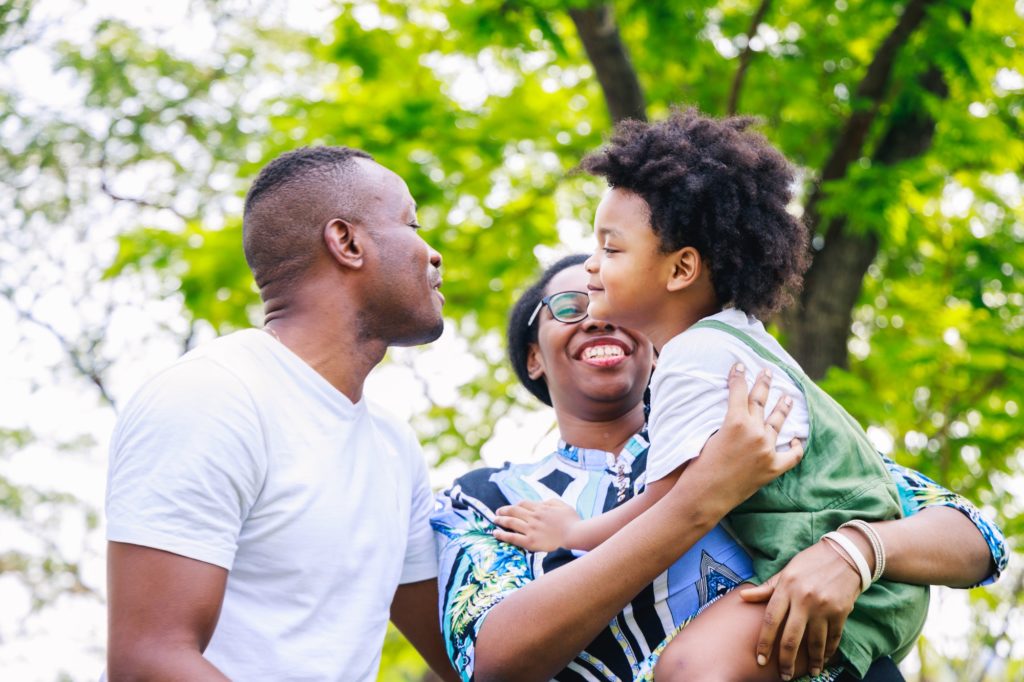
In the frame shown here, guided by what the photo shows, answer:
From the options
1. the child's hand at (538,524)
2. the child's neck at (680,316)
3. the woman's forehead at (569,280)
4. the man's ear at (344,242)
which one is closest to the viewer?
the child's hand at (538,524)

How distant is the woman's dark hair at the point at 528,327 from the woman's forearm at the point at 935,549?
1425 mm

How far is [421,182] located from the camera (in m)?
7.21

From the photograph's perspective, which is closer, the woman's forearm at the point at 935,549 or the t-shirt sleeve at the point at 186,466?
the t-shirt sleeve at the point at 186,466

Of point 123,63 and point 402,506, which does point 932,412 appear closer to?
point 402,506

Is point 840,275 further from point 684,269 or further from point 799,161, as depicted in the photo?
point 684,269

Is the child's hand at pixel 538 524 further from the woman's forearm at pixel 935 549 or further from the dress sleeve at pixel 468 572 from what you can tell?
the woman's forearm at pixel 935 549

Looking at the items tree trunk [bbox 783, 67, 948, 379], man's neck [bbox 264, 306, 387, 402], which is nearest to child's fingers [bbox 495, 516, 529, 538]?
man's neck [bbox 264, 306, 387, 402]

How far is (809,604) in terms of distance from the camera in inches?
91.4

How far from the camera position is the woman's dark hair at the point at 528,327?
3670 mm

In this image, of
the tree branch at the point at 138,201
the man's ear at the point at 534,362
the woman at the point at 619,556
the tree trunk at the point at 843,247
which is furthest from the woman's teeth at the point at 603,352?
the tree branch at the point at 138,201

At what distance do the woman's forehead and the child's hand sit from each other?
33.4 inches

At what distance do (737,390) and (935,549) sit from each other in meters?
0.63

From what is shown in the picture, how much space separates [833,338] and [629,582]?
191 inches

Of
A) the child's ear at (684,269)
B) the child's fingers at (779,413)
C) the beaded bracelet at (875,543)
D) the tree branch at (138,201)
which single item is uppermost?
the child's ear at (684,269)
